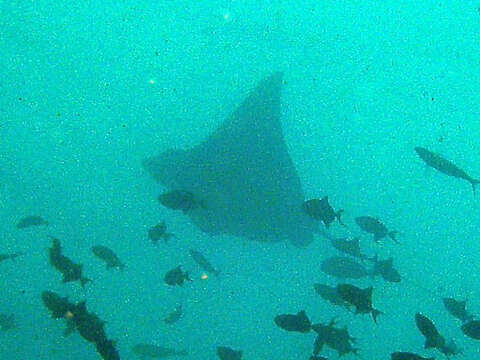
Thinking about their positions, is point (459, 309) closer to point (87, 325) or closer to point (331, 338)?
point (331, 338)

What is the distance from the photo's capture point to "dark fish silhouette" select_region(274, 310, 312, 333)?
16.4ft

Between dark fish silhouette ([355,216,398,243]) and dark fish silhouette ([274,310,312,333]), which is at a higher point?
dark fish silhouette ([355,216,398,243])

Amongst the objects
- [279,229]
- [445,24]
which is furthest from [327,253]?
[445,24]

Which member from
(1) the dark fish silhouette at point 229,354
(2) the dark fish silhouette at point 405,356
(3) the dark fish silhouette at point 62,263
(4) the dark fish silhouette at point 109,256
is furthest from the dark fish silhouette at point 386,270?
(3) the dark fish silhouette at point 62,263

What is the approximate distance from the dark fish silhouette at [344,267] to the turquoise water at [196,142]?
8.68 m

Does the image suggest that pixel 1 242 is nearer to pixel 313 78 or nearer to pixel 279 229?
pixel 279 229

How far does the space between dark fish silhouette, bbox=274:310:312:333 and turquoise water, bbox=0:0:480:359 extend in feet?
34.7

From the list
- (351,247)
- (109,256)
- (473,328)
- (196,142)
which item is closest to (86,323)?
(109,256)

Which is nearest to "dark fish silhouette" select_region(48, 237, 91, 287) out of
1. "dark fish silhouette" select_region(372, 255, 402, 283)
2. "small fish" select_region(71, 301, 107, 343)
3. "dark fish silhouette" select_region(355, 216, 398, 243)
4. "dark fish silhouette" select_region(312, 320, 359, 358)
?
"small fish" select_region(71, 301, 107, 343)

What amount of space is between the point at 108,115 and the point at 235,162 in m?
23.3

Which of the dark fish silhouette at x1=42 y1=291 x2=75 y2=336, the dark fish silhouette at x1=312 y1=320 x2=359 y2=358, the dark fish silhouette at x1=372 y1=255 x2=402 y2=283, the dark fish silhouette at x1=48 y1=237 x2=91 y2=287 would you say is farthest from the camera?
the dark fish silhouette at x1=372 y1=255 x2=402 y2=283

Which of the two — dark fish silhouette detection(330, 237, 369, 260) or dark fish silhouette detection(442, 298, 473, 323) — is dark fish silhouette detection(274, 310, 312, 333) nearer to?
dark fish silhouette detection(330, 237, 369, 260)

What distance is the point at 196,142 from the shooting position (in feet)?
83.9

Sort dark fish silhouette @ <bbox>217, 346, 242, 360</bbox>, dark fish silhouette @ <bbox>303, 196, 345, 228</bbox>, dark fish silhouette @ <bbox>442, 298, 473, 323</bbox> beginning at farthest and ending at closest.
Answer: dark fish silhouette @ <bbox>442, 298, 473, 323</bbox>, dark fish silhouette @ <bbox>217, 346, 242, 360</bbox>, dark fish silhouette @ <bbox>303, 196, 345, 228</bbox>
